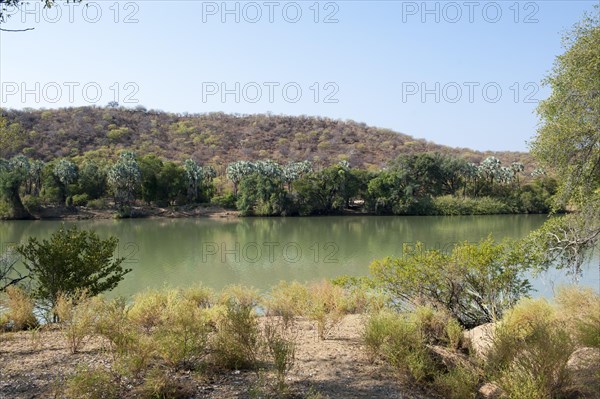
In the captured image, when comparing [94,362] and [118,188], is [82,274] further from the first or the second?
[118,188]

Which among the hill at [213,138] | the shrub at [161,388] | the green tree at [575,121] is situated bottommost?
the shrub at [161,388]

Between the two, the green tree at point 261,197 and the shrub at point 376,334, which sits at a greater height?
the green tree at point 261,197

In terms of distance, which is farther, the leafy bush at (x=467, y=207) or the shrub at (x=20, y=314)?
the leafy bush at (x=467, y=207)

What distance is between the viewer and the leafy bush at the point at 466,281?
312 inches

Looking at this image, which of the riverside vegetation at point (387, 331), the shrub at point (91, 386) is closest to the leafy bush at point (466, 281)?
the riverside vegetation at point (387, 331)

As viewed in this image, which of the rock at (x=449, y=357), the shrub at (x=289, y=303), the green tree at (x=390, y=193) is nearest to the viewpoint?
the rock at (x=449, y=357)

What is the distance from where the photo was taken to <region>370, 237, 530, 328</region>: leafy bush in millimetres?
7930

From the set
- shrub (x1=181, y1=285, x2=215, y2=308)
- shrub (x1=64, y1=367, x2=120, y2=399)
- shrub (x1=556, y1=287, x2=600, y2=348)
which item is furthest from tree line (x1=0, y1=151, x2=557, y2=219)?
shrub (x1=64, y1=367, x2=120, y2=399)

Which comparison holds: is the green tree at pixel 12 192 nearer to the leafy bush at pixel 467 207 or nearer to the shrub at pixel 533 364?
the leafy bush at pixel 467 207

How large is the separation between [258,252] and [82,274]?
18118mm

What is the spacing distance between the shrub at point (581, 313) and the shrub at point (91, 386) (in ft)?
17.9

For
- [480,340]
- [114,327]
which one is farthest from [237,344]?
[480,340]

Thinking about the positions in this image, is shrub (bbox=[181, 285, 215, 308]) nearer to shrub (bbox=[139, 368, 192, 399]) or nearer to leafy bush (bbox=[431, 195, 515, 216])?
shrub (bbox=[139, 368, 192, 399])

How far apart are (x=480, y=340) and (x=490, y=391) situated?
4.62 feet
